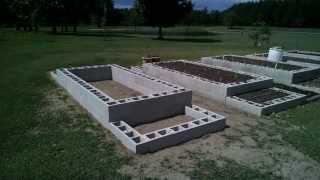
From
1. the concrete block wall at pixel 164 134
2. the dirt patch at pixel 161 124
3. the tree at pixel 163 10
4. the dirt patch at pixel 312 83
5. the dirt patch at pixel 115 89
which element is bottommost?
the dirt patch at pixel 161 124

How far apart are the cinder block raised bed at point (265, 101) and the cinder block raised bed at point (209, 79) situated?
11.0 inches

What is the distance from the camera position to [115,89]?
9.80m

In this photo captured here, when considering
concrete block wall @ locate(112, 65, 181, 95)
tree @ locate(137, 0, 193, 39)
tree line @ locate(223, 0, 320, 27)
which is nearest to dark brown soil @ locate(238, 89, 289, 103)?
concrete block wall @ locate(112, 65, 181, 95)

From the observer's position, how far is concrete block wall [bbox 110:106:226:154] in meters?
5.47

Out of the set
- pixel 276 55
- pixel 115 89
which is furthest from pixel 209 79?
pixel 276 55

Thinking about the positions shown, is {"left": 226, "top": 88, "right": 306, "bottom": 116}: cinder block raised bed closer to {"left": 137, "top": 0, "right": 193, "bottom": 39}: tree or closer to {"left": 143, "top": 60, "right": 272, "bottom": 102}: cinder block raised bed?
{"left": 143, "top": 60, "right": 272, "bottom": 102}: cinder block raised bed

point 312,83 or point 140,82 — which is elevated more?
point 140,82

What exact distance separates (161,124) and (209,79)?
11.7 ft

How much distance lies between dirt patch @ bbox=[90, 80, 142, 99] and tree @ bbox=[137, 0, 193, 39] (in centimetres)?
2114

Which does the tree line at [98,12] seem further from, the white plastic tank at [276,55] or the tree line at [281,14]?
the white plastic tank at [276,55]

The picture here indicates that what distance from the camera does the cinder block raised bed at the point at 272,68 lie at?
10805mm

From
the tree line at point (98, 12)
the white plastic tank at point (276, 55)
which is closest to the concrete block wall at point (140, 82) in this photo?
the white plastic tank at point (276, 55)

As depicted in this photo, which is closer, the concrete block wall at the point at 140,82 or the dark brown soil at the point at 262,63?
the concrete block wall at the point at 140,82

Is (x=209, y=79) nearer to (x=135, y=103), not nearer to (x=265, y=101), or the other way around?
(x=265, y=101)
